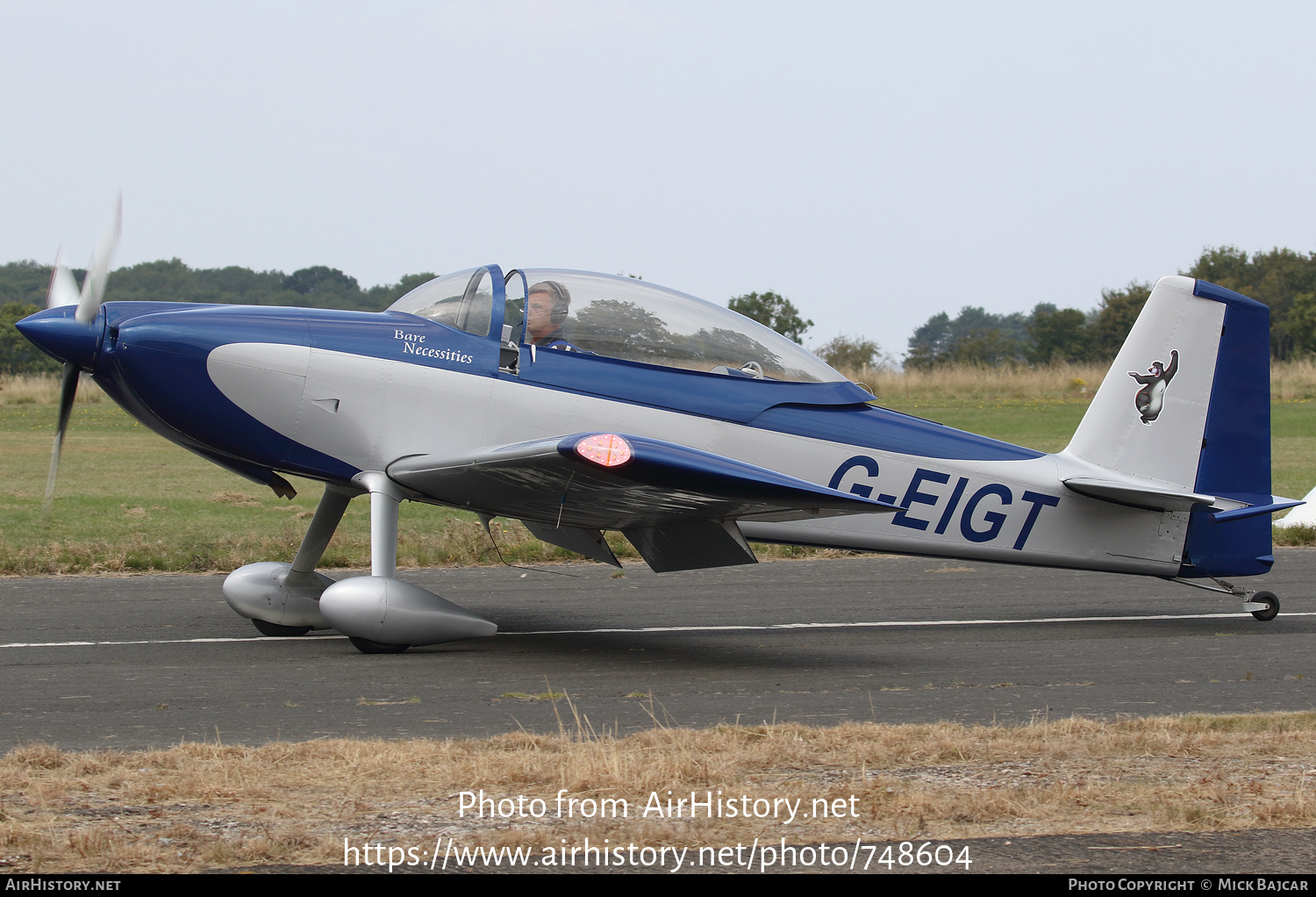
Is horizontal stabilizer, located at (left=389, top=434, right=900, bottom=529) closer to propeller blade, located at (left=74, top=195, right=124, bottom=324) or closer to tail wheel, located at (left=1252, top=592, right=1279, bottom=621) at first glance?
propeller blade, located at (left=74, top=195, right=124, bottom=324)

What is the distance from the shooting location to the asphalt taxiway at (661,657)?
604cm

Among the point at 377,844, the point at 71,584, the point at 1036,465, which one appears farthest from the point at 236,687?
the point at 1036,465

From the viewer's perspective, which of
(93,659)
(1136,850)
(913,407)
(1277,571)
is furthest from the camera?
(913,407)

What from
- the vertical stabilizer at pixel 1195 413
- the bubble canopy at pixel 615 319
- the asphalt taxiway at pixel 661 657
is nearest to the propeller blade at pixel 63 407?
the asphalt taxiway at pixel 661 657

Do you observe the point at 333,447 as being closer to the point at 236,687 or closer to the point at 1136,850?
the point at 236,687

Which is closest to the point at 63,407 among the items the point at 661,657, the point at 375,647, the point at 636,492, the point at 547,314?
the point at 375,647

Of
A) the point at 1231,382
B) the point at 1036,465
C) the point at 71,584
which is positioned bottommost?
the point at 71,584

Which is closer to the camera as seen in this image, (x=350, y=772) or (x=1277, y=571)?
(x=350, y=772)

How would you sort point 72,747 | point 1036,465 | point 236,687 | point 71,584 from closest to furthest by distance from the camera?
point 72,747
point 236,687
point 1036,465
point 71,584

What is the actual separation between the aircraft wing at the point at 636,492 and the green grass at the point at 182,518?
166 inches

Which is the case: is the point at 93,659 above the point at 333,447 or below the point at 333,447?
below

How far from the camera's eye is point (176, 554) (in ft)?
39.1

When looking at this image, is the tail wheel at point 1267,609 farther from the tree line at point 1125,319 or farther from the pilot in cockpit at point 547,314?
the tree line at point 1125,319

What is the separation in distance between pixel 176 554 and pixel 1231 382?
9.58 metres
